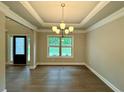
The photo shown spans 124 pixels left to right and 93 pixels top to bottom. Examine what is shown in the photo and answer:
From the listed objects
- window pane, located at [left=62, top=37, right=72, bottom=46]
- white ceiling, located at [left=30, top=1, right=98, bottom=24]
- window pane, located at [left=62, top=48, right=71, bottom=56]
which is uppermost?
white ceiling, located at [left=30, top=1, right=98, bottom=24]

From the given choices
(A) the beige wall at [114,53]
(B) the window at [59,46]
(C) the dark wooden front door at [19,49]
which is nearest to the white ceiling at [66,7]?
(A) the beige wall at [114,53]

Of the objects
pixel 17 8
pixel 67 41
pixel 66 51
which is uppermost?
pixel 17 8

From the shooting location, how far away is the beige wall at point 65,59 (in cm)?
995

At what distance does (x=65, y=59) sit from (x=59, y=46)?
0.99 meters

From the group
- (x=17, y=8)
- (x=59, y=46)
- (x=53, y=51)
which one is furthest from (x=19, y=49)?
Answer: (x=17, y=8)

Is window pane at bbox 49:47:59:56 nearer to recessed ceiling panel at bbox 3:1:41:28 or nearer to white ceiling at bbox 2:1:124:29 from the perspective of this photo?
white ceiling at bbox 2:1:124:29

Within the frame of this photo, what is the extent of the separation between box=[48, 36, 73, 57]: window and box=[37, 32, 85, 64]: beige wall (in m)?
0.29

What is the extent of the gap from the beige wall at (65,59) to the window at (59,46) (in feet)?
0.94

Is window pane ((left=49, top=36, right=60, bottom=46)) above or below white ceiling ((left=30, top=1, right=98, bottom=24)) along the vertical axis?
below

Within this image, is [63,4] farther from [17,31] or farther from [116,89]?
[17,31]

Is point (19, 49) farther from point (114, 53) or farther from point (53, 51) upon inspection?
point (114, 53)

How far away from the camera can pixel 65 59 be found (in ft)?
33.2

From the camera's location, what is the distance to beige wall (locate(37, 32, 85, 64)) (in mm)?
9945

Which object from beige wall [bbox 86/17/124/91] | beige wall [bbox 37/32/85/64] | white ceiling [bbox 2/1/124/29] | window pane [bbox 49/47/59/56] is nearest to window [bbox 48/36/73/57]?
window pane [bbox 49/47/59/56]
